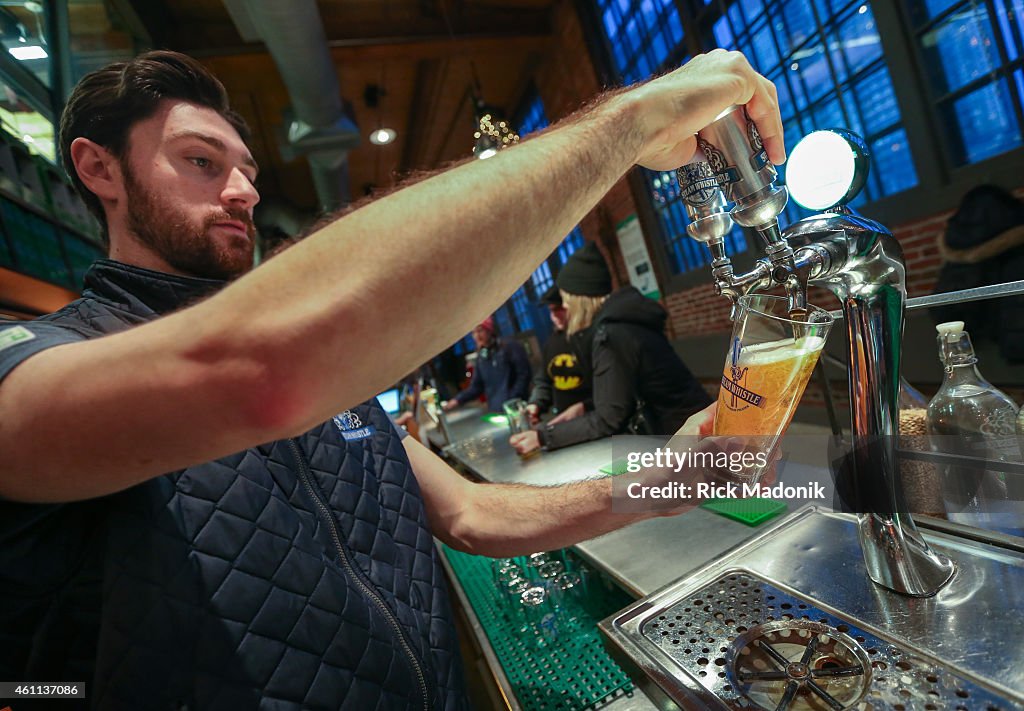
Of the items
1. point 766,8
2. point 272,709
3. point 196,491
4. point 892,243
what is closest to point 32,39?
point 196,491

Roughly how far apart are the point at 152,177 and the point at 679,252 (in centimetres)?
548

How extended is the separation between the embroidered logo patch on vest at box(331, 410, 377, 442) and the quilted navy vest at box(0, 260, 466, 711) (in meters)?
0.07

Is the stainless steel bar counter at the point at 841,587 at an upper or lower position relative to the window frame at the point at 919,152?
Result: lower

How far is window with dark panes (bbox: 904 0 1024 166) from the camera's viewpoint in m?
2.75

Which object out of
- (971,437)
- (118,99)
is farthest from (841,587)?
(118,99)

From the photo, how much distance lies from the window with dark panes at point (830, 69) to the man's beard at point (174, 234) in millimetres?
3223

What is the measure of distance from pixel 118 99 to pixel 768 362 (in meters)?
1.21

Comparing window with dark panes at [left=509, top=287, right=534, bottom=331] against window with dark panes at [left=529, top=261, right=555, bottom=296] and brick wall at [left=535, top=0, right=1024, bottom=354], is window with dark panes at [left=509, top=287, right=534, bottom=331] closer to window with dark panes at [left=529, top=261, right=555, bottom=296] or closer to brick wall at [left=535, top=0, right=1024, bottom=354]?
window with dark panes at [left=529, top=261, right=555, bottom=296]

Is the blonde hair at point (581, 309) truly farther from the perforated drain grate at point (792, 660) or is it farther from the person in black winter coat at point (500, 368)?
the perforated drain grate at point (792, 660)

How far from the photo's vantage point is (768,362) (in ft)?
2.03

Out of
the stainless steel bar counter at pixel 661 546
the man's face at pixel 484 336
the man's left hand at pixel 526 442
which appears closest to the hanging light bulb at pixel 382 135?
the man's face at pixel 484 336

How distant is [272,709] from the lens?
694 mm

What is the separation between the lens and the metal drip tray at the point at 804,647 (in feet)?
1.78

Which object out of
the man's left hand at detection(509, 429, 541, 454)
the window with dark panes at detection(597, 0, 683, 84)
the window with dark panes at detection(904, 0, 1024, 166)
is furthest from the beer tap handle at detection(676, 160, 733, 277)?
the window with dark panes at detection(597, 0, 683, 84)
